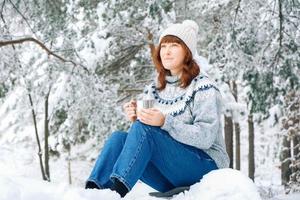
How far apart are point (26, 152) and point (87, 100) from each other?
924 cm

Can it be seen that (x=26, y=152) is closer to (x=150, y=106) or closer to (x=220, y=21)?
(x=220, y=21)

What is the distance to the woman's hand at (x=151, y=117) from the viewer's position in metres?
2.71

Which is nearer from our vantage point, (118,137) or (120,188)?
(120,188)

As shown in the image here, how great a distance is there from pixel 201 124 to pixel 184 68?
420 millimetres

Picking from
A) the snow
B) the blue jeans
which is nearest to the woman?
the blue jeans

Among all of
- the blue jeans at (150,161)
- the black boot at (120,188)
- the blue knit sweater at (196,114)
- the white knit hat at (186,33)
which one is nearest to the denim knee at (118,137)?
the blue jeans at (150,161)

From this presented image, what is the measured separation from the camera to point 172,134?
280cm

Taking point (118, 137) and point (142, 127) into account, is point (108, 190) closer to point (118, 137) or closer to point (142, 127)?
point (142, 127)

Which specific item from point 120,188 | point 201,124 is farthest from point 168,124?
point 120,188

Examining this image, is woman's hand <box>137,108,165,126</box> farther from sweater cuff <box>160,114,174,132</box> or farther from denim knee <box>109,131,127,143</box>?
denim knee <box>109,131,127,143</box>

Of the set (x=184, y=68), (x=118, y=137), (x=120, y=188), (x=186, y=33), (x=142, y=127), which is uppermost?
(x=186, y=33)

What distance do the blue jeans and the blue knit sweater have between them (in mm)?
60

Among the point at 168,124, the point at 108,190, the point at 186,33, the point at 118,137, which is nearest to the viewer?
the point at 108,190

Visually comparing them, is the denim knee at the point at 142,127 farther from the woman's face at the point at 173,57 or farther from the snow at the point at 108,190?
the woman's face at the point at 173,57
